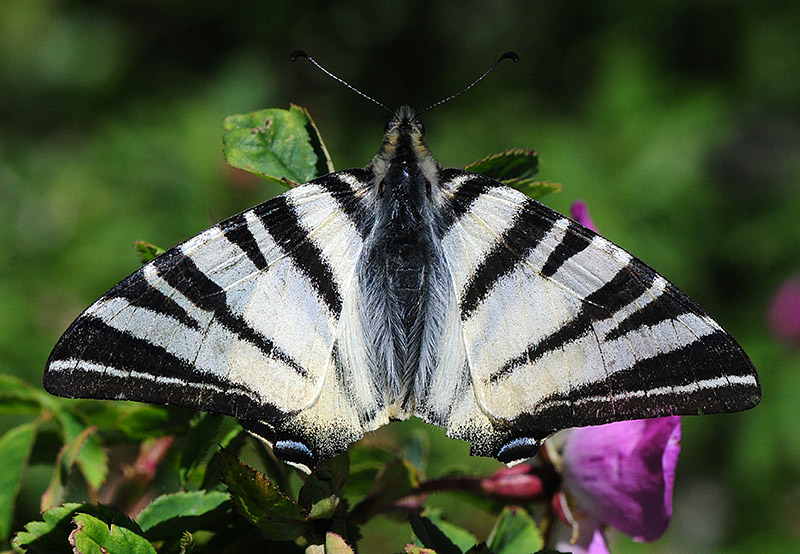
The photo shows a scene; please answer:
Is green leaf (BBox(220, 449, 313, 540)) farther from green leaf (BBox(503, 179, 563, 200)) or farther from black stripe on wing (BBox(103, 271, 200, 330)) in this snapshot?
green leaf (BBox(503, 179, 563, 200))

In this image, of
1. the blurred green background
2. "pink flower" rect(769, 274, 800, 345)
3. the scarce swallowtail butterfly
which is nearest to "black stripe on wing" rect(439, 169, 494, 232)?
the scarce swallowtail butterfly

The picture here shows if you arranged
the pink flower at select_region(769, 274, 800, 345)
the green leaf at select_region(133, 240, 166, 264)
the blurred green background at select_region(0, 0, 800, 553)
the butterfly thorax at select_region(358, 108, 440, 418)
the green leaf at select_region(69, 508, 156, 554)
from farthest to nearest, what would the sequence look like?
the pink flower at select_region(769, 274, 800, 345) < the blurred green background at select_region(0, 0, 800, 553) < the butterfly thorax at select_region(358, 108, 440, 418) < the green leaf at select_region(133, 240, 166, 264) < the green leaf at select_region(69, 508, 156, 554)

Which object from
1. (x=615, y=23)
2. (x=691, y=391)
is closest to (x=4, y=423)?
(x=691, y=391)

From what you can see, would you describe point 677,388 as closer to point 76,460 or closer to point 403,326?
point 403,326

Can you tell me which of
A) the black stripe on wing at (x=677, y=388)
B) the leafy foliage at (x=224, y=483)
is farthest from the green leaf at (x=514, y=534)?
the black stripe on wing at (x=677, y=388)

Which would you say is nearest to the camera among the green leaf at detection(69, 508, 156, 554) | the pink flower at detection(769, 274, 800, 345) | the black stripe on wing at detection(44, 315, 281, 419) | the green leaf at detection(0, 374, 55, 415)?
the green leaf at detection(69, 508, 156, 554)

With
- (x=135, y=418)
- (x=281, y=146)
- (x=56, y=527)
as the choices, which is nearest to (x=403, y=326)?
(x=281, y=146)

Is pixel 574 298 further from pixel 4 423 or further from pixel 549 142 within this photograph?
pixel 4 423
